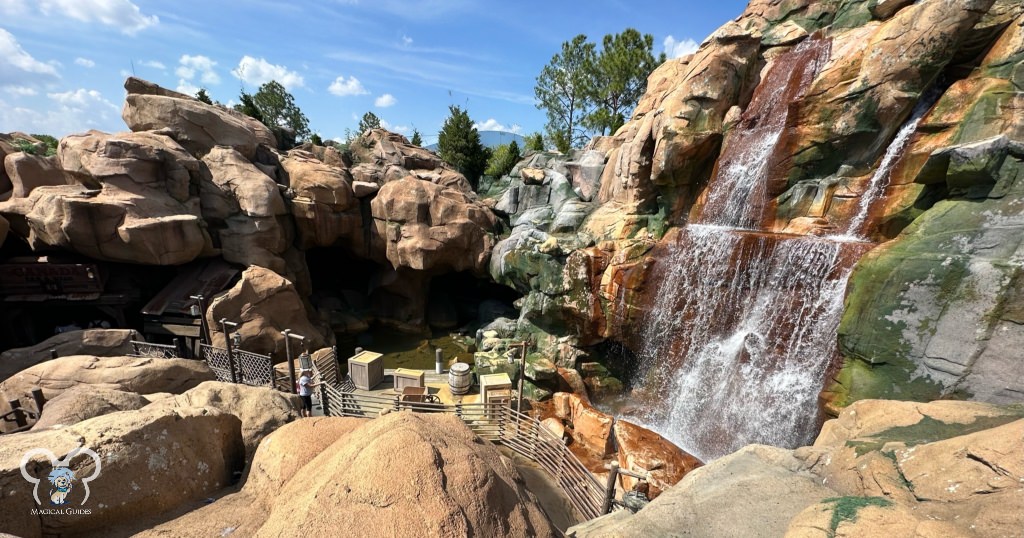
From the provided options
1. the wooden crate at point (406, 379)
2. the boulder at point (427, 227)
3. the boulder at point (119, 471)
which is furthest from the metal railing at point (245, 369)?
the boulder at point (427, 227)

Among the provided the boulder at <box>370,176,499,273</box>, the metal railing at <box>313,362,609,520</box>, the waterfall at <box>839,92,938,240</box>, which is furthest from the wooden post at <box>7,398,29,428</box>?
the waterfall at <box>839,92,938,240</box>

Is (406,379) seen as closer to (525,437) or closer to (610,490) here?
(525,437)

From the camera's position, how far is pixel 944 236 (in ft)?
25.4

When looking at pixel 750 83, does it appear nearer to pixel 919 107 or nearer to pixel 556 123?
pixel 919 107

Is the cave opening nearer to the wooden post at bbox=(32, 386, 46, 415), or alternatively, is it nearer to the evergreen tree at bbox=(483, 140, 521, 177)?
the evergreen tree at bbox=(483, 140, 521, 177)

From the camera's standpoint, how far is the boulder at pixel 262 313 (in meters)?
15.1

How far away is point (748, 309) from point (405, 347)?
15629 millimetres

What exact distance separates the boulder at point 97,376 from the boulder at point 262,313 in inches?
224

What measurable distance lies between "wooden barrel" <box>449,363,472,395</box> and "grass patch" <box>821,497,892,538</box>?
10.6m

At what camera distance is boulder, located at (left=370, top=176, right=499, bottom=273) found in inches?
786

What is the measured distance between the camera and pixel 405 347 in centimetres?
1995

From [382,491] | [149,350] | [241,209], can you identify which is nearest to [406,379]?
[149,350]

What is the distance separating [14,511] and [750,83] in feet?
69.8

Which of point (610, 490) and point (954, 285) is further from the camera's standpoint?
point (954, 285)
